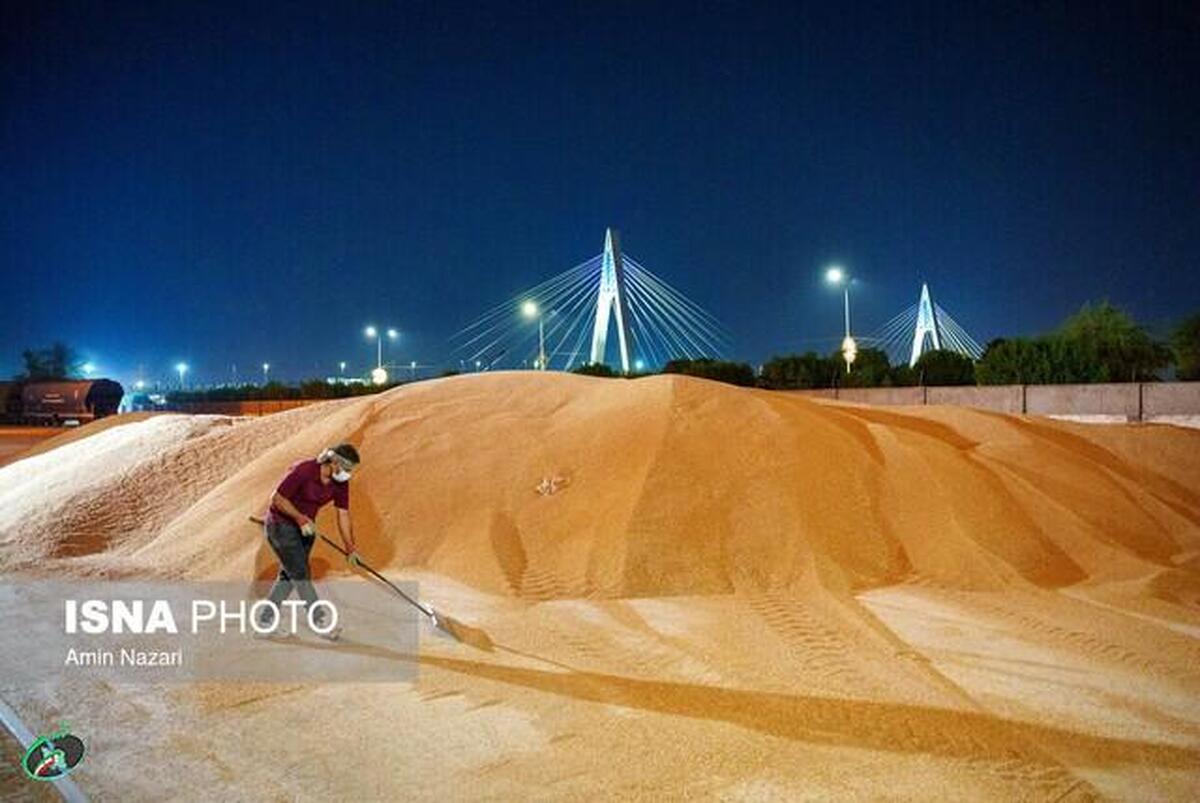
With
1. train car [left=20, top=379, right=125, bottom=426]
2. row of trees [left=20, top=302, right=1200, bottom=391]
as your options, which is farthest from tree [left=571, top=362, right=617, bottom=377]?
train car [left=20, top=379, right=125, bottom=426]

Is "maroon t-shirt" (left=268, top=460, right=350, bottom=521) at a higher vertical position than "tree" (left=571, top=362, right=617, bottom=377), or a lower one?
lower

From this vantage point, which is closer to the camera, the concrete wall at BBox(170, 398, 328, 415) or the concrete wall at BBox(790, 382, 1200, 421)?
the concrete wall at BBox(790, 382, 1200, 421)

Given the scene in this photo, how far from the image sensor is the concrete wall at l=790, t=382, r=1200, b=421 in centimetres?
1947

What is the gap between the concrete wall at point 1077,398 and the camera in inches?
766

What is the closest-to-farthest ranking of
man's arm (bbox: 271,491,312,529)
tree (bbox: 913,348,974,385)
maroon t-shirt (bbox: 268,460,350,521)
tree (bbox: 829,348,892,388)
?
man's arm (bbox: 271,491,312,529) → maroon t-shirt (bbox: 268,460,350,521) → tree (bbox: 913,348,974,385) → tree (bbox: 829,348,892,388)

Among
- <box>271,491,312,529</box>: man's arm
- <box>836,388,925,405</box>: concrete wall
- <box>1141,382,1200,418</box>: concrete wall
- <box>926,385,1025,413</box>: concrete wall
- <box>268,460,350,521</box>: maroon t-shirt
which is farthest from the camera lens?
<box>836,388,925,405</box>: concrete wall

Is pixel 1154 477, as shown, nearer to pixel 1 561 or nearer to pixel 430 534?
pixel 430 534

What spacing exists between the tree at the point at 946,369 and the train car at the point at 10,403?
45262mm

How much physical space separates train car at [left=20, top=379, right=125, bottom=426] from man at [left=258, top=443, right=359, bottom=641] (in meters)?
40.0

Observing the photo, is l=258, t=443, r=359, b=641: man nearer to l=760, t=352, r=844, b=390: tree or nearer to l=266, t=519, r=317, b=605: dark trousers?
l=266, t=519, r=317, b=605: dark trousers

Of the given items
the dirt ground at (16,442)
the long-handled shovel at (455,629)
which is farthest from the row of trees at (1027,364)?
the long-handled shovel at (455,629)

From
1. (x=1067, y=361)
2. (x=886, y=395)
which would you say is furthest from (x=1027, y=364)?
(x=886, y=395)

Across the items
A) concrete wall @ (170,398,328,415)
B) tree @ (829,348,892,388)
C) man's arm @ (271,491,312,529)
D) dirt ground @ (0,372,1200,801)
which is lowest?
dirt ground @ (0,372,1200,801)

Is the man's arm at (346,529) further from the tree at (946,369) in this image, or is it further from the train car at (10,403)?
the train car at (10,403)
